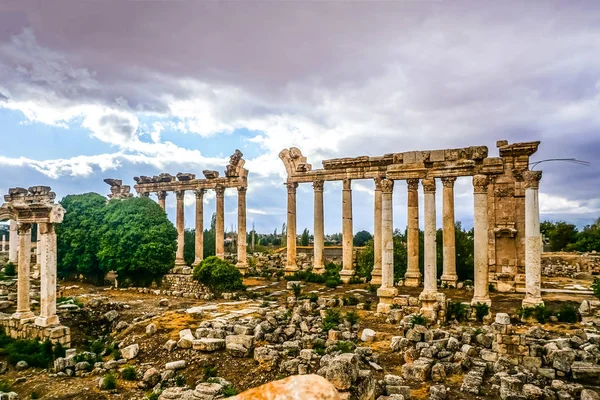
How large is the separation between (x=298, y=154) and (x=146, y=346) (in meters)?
22.3

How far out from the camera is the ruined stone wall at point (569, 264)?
41094mm

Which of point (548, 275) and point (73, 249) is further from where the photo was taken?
point (548, 275)

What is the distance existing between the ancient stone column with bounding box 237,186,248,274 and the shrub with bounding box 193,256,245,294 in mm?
7880

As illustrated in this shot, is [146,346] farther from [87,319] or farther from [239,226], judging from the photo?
[239,226]

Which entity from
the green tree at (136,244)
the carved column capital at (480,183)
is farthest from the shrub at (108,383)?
the green tree at (136,244)

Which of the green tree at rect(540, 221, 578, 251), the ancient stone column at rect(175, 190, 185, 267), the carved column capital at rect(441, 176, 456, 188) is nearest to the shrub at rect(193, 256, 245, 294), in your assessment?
the ancient stone column at rect(175, 190, 185, 267)

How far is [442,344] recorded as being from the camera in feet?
51.6

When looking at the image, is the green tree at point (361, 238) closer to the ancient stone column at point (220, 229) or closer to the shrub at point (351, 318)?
the ancient stone column at point (220, 229)

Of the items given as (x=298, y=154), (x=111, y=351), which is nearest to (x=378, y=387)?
(x=111, y=351)

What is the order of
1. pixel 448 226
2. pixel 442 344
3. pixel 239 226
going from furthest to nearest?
pixel 239 226 < pixel 448 226 < pixel 442 344

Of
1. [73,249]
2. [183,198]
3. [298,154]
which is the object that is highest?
[298,154]

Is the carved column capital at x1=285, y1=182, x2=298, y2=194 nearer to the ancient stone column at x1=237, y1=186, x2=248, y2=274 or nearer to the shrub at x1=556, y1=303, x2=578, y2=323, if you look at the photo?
the ancient stone column at x1=237, y1=186, x2=248, y2=274

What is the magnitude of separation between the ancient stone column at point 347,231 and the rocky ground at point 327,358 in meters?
11.4

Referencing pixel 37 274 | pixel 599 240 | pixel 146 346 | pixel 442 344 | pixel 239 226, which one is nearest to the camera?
pixel 442 344
